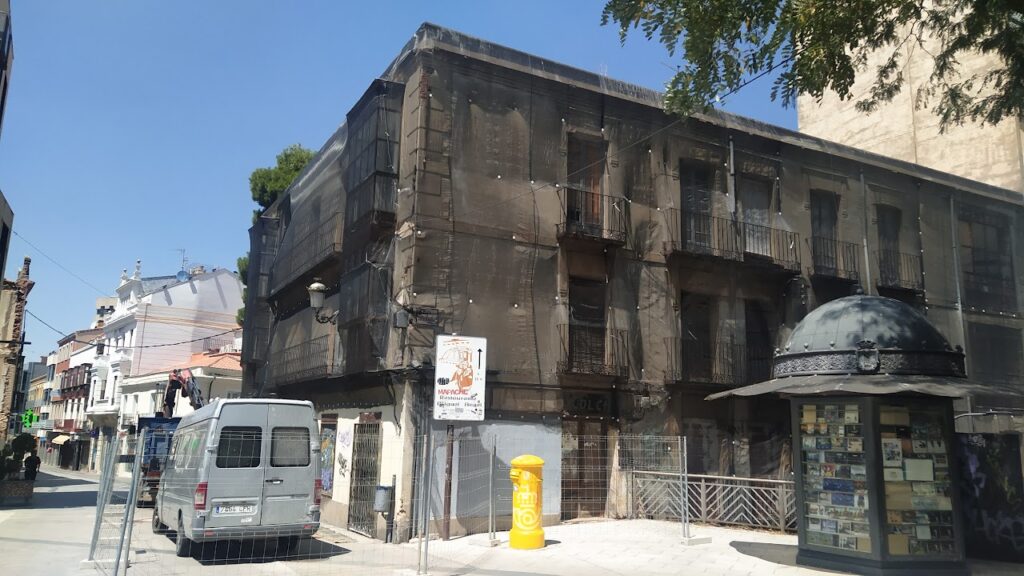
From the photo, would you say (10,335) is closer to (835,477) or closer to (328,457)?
(328,457)

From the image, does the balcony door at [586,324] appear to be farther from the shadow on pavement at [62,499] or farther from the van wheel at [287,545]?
the shadow on pavement at [62,499]

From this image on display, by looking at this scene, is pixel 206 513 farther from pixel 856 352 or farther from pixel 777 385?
pixel 856 352

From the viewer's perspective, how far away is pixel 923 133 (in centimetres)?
2808

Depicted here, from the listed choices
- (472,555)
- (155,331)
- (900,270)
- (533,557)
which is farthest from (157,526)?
(155,331)

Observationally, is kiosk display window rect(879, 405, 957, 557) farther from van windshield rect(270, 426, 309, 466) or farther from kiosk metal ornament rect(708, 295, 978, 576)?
van windshield rect(270, 426, 309, 466)

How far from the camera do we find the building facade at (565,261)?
15.7 m

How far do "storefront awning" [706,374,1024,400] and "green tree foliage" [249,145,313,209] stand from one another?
95.4ft

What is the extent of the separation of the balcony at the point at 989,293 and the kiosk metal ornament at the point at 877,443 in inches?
625

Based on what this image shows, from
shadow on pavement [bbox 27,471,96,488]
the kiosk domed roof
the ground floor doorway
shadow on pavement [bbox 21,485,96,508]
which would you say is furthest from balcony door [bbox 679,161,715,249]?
shadow on pavement [bbox 27,471,96,488]

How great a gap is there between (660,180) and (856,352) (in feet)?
30.6

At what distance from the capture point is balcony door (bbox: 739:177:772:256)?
65.7 feet

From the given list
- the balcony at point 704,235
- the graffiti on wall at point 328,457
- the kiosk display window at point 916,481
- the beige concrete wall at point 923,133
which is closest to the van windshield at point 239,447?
the graffiti on wall at point 328,457

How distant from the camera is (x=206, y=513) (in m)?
11.3

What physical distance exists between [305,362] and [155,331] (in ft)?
104
